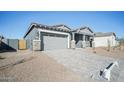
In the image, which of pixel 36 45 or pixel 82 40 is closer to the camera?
pixel 36 45

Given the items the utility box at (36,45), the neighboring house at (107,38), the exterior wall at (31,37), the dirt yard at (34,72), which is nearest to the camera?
the dirt yard at (34,72)

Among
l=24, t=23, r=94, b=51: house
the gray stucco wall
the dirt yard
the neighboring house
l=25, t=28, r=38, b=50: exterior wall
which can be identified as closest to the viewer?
the dirt yard

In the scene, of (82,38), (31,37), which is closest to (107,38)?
(82,38)

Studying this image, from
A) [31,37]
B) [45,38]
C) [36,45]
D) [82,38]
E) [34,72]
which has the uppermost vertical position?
[82,38]

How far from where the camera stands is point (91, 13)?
6766 mm

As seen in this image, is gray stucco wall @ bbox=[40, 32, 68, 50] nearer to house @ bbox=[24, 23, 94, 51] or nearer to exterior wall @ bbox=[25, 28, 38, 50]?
house @ bbox=[24, 23, 94, 51]

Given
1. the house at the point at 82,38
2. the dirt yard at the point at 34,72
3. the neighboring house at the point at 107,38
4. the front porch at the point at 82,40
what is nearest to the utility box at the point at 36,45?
the dirt yard at the point at 34,72

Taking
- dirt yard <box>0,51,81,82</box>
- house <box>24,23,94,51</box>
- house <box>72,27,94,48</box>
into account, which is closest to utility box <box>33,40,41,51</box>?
house <box>24,23,94,51</box>

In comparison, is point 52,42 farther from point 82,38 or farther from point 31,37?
point 82,38

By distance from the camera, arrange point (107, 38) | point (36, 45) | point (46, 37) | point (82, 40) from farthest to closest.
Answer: point (82, 40) → point (107, 38) → point (46, 37) → point (36, 45)

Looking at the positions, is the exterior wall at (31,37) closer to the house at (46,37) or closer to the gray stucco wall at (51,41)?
the house at (46,37)

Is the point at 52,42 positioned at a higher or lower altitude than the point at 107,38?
lower
